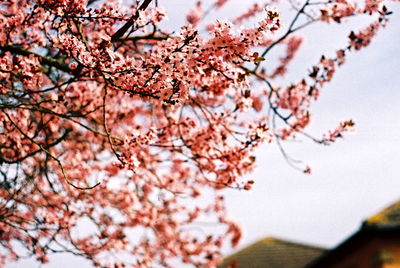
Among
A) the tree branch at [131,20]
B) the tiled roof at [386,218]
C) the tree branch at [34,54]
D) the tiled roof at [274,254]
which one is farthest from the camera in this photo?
the tiled roof at [274,254]

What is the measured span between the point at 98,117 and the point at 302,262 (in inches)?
542

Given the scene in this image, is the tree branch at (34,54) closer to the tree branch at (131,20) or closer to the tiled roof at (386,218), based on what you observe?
the tree branch at (131,20)

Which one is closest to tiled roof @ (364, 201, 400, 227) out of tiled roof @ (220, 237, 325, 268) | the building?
the building

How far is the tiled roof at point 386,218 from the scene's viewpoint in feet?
28.7

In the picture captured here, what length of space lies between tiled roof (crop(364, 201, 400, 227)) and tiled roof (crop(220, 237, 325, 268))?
8.05 metres

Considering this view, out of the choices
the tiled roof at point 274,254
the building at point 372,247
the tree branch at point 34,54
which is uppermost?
the tiled roof at point 274,254

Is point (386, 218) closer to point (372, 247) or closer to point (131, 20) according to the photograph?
point (372, 247)

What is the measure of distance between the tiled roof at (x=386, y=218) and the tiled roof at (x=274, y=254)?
805 cm

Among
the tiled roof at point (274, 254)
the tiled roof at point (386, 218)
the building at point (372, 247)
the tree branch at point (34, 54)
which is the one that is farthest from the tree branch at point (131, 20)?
the tiled roof at point (274, 254)

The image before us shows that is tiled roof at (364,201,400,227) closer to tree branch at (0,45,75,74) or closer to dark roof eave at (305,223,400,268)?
dark roof eave at (305,223,400,268)

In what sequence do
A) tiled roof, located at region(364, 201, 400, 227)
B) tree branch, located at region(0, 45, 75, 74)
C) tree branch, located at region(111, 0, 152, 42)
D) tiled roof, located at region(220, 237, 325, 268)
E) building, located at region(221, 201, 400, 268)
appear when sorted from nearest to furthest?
1. tree branch, located at region(111, 0, 152, 42)
2. tree branch, located at region(0, 45, 75, 74)
3. tiled roof, located at region(364, 201, 400, 227)
4. building, located at region(221, 201, 400, 268)
5. tiled roof, located at region(220, 237, 325, 268)

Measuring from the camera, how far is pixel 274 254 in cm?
1920

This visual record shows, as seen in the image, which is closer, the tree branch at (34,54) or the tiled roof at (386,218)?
the tree branch at (34,54)

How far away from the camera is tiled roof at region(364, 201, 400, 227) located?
876 cm
